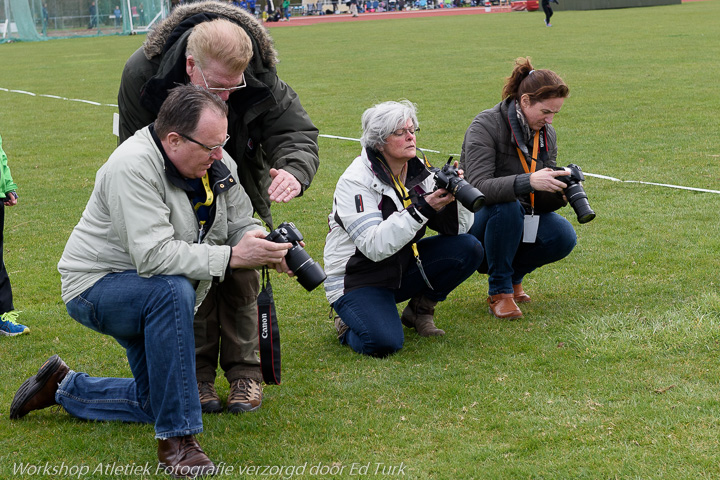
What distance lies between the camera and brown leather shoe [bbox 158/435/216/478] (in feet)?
11.3

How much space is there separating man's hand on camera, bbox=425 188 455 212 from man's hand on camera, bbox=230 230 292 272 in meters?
1.24

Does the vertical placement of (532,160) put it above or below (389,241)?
above

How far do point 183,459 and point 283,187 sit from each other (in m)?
1.30

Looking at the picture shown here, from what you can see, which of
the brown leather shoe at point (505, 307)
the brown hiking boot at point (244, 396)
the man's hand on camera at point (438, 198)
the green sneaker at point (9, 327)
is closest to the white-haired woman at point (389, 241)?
the man's hand on camera at point (438, 198)

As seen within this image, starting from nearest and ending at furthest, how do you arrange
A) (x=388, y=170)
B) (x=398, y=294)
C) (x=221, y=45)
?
1. (x=221, y=45)
2. (x=388, y=170)
3. (x=398, y=294)

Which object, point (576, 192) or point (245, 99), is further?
point (576, 192)

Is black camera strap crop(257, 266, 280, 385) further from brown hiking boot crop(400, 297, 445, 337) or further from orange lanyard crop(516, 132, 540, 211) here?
orange lanyard crop(516, 132, 540, 211)

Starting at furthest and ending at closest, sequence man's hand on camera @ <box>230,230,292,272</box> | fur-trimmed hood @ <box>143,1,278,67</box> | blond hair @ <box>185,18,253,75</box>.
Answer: fur-trimmed hood @ <box>143,1,278,67</box> → blond hair @ <box>185,18,253,75</box> → man's hand on camera @ <box>230,230,292,272</box>

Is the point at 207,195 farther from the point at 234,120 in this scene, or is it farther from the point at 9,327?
the point at 9,327

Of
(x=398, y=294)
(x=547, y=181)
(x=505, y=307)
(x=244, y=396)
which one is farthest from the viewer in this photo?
(x=505, y=307)

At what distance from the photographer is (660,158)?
9719 mm

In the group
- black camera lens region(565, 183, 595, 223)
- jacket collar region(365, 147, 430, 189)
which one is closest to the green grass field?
black camera lens region(565, 183, 595, 223)

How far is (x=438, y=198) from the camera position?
4.58m

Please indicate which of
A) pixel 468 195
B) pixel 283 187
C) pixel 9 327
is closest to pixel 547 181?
pixel 468 195
